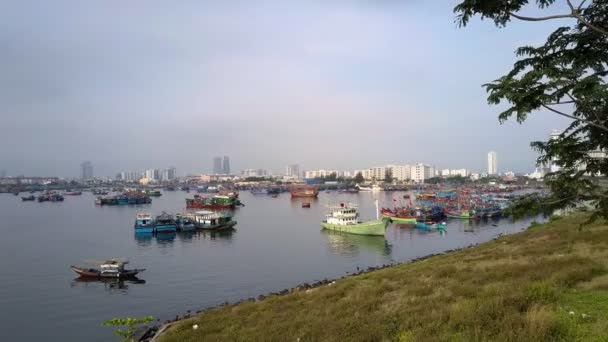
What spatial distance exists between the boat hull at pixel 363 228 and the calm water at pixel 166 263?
873mm

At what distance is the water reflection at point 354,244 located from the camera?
3678 cm

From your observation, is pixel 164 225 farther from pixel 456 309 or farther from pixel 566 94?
pixel 566 94

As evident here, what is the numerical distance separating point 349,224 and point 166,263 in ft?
68.7

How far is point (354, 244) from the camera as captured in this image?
133 feet

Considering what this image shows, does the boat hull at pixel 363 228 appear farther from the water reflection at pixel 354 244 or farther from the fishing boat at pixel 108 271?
the fishing boat at pixel 108 271

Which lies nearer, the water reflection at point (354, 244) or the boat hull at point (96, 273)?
the boat hull at point (96, 273)

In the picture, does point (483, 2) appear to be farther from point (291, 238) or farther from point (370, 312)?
point (291, 238)

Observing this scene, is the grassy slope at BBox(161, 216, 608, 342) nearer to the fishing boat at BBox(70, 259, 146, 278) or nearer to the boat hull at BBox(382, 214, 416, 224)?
the fishing boat at BBox(70, 259, 146, 278)

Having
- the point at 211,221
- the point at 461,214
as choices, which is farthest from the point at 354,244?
the point at 461,214

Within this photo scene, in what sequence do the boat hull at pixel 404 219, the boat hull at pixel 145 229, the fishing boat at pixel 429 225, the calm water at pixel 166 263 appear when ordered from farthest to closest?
the boat hull at pixel 404 219 < the fishing boat at pixel 429 225 < the boat hull at pixel 145 229 < the calm water at pixel 166 263

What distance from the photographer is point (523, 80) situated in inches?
166

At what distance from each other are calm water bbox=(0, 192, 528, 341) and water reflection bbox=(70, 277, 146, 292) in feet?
0.34

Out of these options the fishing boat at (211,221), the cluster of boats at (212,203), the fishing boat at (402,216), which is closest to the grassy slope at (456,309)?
the fishing boat at (211,221)

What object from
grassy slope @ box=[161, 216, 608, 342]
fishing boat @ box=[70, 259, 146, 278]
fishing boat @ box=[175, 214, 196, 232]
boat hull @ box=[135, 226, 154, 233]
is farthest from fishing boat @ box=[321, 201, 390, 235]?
grassy slope @ box=[161, 216, 608, 342]
